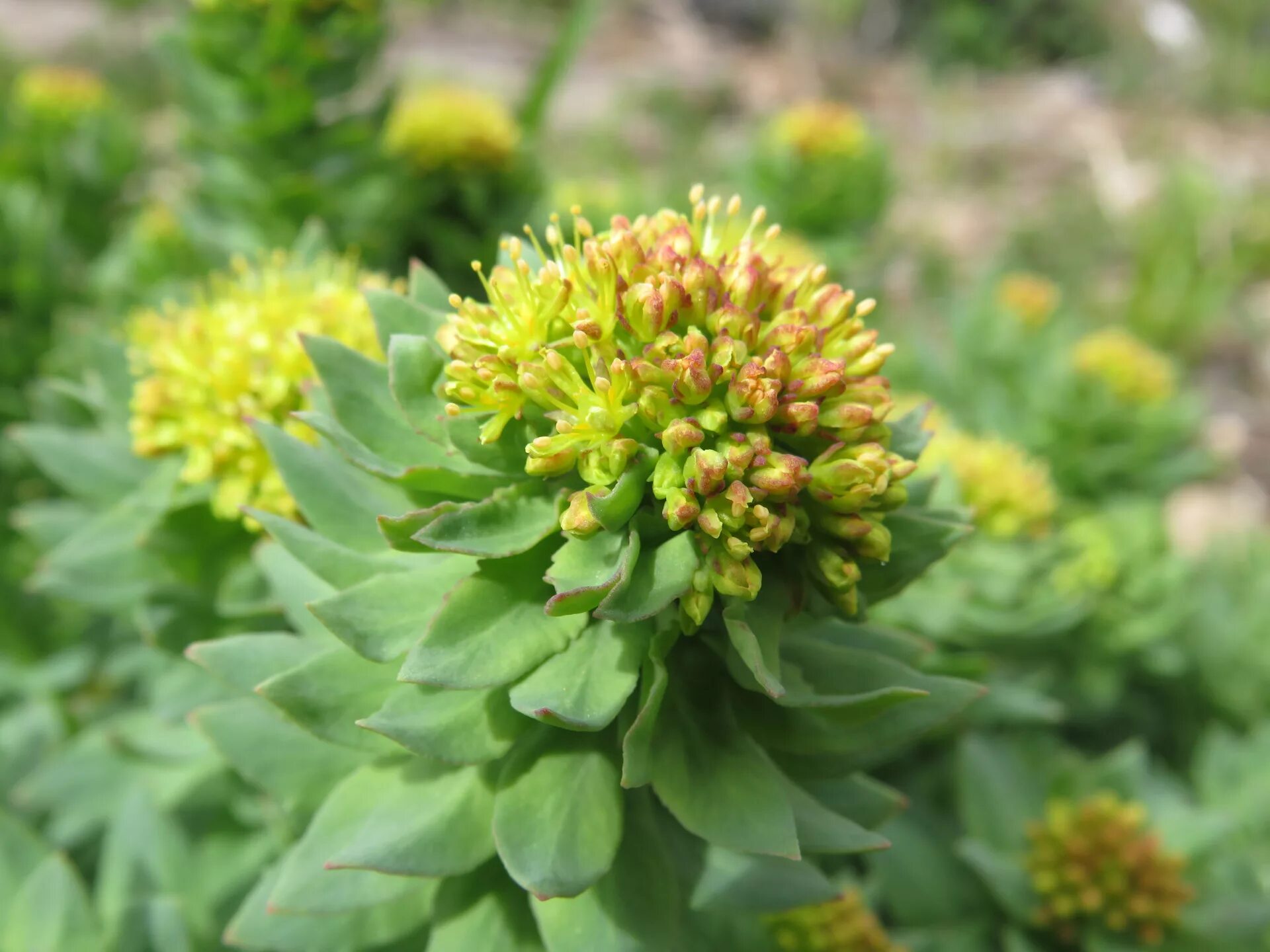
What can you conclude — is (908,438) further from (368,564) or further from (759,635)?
(368,564)

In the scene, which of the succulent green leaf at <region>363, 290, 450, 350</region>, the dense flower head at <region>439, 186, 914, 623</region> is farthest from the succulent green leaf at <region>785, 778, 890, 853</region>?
the succulent green leaf at <region>363, 290, 450, 350</region>

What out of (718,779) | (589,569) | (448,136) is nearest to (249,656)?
(589,569)

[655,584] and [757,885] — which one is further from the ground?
[655,584]

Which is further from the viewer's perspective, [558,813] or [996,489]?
[996,489]

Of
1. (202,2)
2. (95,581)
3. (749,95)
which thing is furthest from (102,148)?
(749,95)

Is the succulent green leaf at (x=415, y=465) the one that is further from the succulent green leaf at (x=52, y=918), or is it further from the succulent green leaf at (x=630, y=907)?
the succulent green leaf at (x=52, y=918)

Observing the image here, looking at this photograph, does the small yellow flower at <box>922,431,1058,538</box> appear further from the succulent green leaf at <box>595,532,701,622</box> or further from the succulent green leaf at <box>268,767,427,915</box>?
the succulent green leaf at <box>268,767,427,915</box>

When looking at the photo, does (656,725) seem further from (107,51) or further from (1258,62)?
(1258,62)
